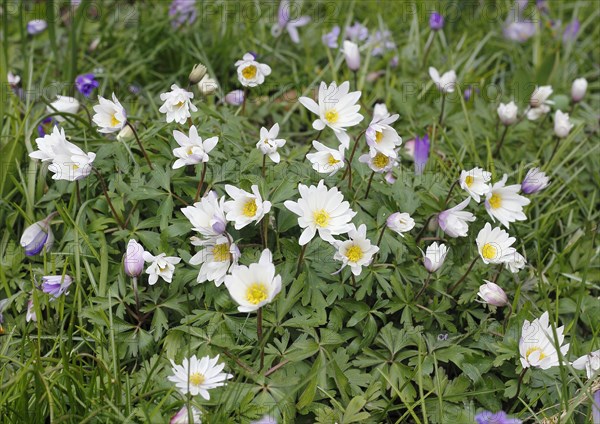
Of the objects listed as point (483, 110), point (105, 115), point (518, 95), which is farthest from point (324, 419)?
point (518, 95)

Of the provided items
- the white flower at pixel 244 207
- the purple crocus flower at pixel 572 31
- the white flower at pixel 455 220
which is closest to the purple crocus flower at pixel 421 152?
the white flower at pixel 455 220

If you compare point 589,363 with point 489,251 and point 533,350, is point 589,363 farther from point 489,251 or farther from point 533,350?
point 489,251

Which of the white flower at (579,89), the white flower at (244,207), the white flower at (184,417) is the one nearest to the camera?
the white flower at (184,417)

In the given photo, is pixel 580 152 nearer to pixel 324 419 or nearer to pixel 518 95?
pixel 518 95

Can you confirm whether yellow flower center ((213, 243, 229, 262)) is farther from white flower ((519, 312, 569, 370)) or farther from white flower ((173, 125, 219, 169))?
white flower ((519, 312, 569, 370))

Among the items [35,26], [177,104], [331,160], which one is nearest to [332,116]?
[331,160]

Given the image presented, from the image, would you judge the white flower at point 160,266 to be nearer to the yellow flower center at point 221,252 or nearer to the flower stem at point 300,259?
the yellow flower center at point 221,252

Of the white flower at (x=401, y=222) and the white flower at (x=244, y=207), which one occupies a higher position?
the white flower at (x=244, y=207)
